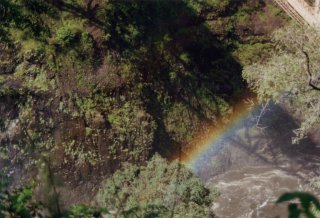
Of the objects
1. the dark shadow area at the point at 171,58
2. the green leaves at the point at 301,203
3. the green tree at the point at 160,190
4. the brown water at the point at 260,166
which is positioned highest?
the dark shadow area at the point at 171,58

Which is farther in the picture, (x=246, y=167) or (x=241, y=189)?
(x=246, y=167)

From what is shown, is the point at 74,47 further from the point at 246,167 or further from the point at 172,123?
the point at 246,167

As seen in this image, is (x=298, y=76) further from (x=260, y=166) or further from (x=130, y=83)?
(x=260, y=166)

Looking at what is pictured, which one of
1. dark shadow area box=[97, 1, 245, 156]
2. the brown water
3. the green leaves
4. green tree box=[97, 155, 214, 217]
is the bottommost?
the green leaves

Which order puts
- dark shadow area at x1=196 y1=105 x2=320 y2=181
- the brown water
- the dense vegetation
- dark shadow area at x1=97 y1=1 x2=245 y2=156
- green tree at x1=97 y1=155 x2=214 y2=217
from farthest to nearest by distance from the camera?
dark shadow area at x1=196 y1=105 x2=320 y2=181, dark shadow area at x1=97 y1=1 x2=245 y2=156, the brown water, the dense vegetation, green tree at x1=97 y1=155 x2=214 y2=217

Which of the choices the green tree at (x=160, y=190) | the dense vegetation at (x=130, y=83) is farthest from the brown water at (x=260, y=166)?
the green tree at (x=160, y=190)

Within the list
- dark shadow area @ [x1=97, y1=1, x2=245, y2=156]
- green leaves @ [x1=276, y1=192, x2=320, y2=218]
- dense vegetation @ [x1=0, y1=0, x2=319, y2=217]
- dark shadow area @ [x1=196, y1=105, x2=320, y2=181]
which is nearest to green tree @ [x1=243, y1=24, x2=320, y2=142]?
dense vegetation @ [x1=0, y1=0, x2=319, y2=217]

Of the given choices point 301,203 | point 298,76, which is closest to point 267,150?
point 298,76

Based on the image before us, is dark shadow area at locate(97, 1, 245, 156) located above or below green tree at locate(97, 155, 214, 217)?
above

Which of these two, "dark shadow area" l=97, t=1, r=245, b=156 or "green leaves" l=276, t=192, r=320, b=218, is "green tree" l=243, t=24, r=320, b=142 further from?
"green leaves" l=276, t=192, r=320, b=218

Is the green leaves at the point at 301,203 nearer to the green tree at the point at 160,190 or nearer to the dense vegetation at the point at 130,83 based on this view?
the green tree at the point at 160,190

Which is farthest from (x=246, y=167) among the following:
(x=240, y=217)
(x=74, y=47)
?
(x=74, y=47)
